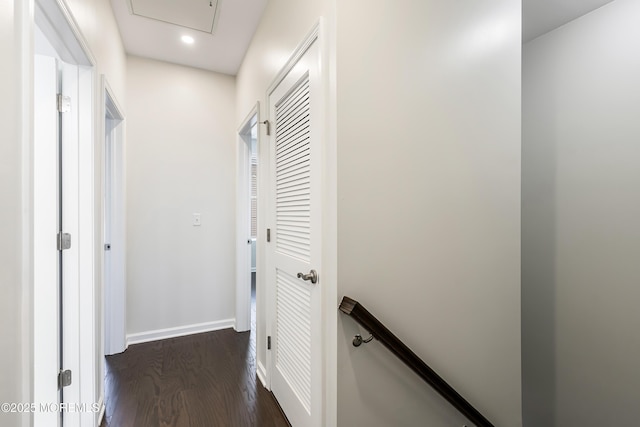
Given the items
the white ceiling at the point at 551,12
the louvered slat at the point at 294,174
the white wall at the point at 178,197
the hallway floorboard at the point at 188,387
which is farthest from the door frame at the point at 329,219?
the white wall at the point at 178,197

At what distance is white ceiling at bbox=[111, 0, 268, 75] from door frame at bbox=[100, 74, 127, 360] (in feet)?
2.50

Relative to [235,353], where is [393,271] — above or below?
above

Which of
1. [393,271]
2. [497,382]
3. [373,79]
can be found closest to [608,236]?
[497,382]

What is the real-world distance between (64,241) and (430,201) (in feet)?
6.17

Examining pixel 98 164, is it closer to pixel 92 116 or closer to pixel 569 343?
pixel 92 116

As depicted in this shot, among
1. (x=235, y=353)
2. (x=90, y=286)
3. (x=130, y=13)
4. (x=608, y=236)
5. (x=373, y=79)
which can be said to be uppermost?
(x=130, y=13)

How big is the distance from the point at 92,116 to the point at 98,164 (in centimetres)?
27

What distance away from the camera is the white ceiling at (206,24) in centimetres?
193

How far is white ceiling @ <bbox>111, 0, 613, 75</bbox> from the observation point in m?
1.93

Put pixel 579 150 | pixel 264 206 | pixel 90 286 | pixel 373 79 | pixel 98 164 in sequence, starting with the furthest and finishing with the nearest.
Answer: pixel 264 206
pixel 579 150
pixel 98 164
pixel 90 286
pixel 373 79

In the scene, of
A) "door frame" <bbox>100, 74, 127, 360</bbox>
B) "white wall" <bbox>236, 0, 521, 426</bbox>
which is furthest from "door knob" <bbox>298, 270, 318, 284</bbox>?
"door frame" <bbox>100, 74, 127, 360</bbox>

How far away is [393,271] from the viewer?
1.28 meters

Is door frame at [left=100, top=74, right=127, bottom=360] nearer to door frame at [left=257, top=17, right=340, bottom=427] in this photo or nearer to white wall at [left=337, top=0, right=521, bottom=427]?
door frame at [left=257, top=17, right=340, bottom=427]

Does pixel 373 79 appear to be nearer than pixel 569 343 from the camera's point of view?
Yes
